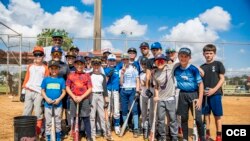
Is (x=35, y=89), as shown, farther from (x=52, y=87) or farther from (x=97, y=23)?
(x=97, y=23)

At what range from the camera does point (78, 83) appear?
595cm

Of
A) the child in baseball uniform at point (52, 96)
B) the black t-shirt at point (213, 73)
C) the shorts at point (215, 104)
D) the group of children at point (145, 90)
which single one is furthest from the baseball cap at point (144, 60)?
the child in baseball uniform at point (52, 96)

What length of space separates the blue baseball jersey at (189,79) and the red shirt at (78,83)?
1.88 meters

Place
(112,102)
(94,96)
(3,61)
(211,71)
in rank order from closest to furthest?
(211,71), (94,96), (112,102), (3,61)

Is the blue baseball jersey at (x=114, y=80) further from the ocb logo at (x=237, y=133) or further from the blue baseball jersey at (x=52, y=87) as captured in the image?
the ocb logo at (x=237, y=133)

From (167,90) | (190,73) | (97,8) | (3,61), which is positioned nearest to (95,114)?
(167,90)

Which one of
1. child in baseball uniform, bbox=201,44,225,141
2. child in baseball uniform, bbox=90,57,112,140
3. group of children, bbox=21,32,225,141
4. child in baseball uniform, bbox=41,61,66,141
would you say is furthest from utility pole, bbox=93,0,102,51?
child in baseball uniform, bbox=201,44,225,141

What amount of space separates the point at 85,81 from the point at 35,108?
119 centimetres

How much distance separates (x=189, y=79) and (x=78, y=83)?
225 centimetres

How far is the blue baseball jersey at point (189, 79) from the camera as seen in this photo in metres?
5.45

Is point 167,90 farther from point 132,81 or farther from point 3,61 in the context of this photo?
point 3,61

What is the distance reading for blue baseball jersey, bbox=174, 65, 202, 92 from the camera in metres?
5.45

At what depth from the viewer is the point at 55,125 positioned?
19.1 feet

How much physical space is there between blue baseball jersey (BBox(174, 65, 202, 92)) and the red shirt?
1.88 meters
